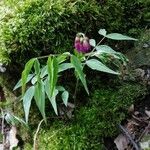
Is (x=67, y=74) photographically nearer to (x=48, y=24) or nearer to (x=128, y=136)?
(x=48, y=24)

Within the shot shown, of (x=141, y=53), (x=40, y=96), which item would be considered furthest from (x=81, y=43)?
(x=141, y=53)

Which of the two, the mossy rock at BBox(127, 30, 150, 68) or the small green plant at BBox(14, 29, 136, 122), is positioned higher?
the small green plant at BBox(14, 29, 136, 122)

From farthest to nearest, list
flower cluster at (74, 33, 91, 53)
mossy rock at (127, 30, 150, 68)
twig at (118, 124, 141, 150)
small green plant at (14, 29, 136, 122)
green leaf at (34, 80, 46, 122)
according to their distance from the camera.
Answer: mossy rock at (127, 30, 150, 68) → twig at (118, 124, 141, 150) → flower cluster at (74, 33, 91, 53) → green leaf at (34, 80, 46, 122) → small green plant at (14, 29, 136, 122)

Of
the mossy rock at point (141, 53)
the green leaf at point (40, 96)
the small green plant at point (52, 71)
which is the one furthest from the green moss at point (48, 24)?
the green leaf at point (40, 96)

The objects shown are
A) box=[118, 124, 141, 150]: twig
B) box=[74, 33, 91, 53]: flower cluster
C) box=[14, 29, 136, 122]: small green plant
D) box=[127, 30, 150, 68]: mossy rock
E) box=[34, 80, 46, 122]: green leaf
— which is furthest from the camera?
box=[127, 30, 150, 68]: mossy rock

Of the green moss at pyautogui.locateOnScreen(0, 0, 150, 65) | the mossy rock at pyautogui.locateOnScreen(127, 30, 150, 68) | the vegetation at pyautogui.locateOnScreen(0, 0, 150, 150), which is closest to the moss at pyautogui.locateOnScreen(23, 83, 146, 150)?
the vegetation at pyautogui.locateOnScreen(0, 0, 150, 150)

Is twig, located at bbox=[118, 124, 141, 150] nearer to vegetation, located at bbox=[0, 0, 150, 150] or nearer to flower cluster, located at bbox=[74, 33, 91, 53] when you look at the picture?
vegetation, located at bbox=[0, 0, 150, 150]

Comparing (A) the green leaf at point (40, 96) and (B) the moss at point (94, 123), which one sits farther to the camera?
(B) the moss at point (94, 123)

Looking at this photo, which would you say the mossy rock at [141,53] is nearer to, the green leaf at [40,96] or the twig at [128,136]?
the twig at [128,136]
